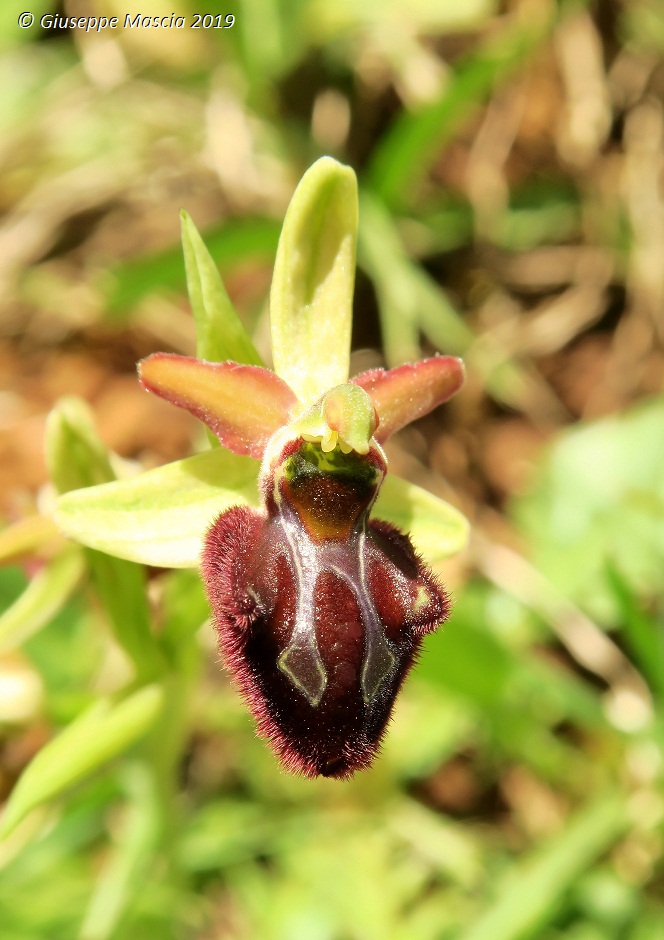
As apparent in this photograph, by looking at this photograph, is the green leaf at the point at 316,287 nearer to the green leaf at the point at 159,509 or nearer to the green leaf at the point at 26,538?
the green leaf at the point at 159,509

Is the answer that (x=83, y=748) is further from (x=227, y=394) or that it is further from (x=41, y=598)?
(x=227, y=394)

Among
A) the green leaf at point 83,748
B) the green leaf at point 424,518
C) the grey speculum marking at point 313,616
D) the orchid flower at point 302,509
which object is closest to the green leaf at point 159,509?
the orchid flower at point 302,509

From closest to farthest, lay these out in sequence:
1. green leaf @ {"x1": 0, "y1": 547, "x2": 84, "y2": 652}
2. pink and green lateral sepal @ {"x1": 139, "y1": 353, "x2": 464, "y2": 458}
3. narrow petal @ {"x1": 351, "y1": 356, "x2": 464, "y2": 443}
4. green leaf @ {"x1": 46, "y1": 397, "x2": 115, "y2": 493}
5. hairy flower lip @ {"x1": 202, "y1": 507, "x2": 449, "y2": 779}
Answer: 1. hairy flower lip @ {"x1": 202, "y1": 507, "x2": 449, "y2": 779}
2. pink and green lateral sepal @ {"x1": 139, "y1": 353, "x2": 464, "y2": 458}
3. narrow petal @ {"x1": 351, "y1": 356, "x2": 464, "y2": 443}
4. green leaf @ {"x1": 46, "y1": 397, "x2": 115, "y2": 493}
5. green leaf @ {"x1": 0, "y1": 547, "x2": 84, "y2": 652}

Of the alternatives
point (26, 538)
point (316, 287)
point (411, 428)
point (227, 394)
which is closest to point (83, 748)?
point (26, 538)

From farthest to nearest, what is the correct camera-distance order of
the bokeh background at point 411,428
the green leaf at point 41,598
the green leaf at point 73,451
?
the bokeh background at point 411,428
the green leaf at point 41,598
the green leaf at point 73,451

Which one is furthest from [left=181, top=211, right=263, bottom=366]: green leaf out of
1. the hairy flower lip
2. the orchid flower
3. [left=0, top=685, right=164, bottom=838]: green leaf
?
[left=0, top=685, right=164, bottom=838]: green leaf

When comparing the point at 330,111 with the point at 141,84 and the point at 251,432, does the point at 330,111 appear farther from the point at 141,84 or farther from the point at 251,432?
the point at 251,432

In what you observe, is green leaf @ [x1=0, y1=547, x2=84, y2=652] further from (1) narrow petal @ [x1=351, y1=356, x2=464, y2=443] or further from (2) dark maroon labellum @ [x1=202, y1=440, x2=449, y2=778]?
(1) narrow petal @ [x1=351, y1=356, x2=464, y2=443]
